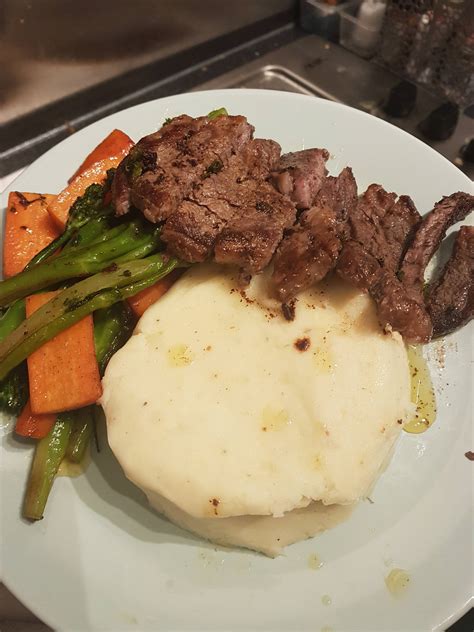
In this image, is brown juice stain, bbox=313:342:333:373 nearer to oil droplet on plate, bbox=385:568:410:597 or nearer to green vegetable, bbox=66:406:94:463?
oil droplet on plate, bbox=385:568:410:597

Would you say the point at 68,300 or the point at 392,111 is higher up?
the point at 392,111

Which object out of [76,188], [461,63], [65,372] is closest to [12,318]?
[65,372]

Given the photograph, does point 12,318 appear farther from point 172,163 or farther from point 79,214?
point 172,163

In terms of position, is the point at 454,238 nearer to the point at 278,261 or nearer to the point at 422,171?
the point at 422,171

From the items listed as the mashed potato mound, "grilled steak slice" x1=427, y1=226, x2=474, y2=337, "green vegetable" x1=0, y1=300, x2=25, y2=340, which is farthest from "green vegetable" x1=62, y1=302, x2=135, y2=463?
"grilled steak slice" x1=427, y1=226, x2=474, y2=337

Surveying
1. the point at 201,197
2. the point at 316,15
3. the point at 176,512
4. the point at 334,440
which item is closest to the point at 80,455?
the point at 176,512
